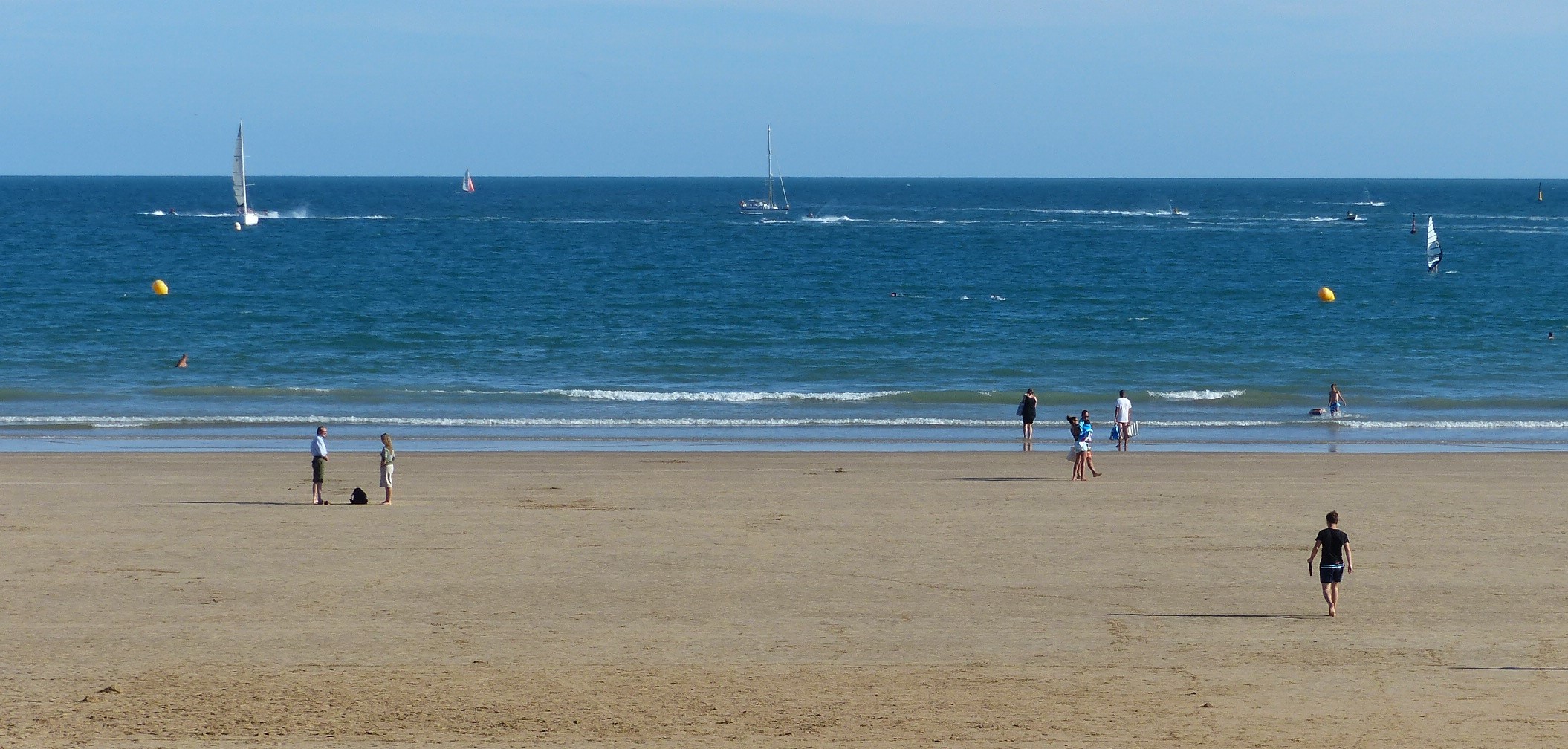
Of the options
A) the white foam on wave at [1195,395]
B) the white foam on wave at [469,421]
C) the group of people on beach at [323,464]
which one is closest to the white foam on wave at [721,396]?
the white foam on wave at [469,421]

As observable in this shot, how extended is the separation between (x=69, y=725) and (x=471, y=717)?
2974mm

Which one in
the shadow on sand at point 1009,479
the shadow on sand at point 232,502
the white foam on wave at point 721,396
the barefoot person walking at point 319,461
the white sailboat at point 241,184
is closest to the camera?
the barefoot person walking at point 319,461

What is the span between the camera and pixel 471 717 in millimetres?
11039

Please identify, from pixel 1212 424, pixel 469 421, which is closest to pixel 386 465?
pixel 469 421

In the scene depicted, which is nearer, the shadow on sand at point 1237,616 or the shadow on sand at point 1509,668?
the shadow on sand at point 1509,668

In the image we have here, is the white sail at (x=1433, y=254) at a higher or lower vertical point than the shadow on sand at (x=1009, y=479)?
higher

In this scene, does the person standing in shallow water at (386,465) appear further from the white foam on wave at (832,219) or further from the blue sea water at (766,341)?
the white foam on wave at (832,219)

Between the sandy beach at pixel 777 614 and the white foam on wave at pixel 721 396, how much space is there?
11.8 meters

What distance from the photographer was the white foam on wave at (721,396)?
34219 millimetres

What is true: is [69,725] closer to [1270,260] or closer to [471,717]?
[471,717]

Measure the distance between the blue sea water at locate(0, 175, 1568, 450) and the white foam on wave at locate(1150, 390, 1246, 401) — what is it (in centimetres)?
11

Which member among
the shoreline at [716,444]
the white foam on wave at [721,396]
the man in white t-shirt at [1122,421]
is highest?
the man in white t-shirt at [1122,421]

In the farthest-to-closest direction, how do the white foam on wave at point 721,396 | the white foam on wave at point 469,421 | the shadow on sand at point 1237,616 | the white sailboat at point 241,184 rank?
the white sailboat at point 241,184 → the white foam on wave at point 721,396 → the white foam on wave at point 469,421 → the shadow on sand at point 1237,616

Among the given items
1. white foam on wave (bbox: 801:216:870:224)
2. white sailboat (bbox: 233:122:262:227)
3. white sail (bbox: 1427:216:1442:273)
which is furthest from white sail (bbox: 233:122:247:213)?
white sail (bbox: 1427:216:1442:273)
